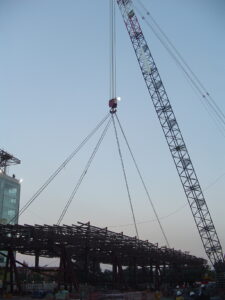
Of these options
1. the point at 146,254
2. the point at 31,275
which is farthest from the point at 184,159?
the point at 31,275

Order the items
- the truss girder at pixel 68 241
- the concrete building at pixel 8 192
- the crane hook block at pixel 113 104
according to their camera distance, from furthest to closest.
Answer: the concrete building at pixel 8 192 < the crane hook block at pixel 113 104 < the truss girder at pixel 68 241

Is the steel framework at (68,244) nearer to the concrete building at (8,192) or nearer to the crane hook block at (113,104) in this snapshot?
the crane hook block at (113,104)

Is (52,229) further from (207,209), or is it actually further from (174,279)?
(174,279)

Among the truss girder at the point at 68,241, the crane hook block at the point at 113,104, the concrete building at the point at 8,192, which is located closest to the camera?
the truss girder at the point at 68,241

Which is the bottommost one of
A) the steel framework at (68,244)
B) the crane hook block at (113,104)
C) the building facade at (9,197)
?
the steel framework at (68,244)

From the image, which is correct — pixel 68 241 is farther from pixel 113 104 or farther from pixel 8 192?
pixel 8 192

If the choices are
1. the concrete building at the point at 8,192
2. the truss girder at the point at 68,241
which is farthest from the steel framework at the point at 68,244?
the concrete building at the point at 8,192

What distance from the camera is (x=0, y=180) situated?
103312 mm

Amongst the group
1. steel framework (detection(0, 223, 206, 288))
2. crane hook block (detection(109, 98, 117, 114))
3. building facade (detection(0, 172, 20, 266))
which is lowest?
steel framework (detection(0, 223, 206, 288))

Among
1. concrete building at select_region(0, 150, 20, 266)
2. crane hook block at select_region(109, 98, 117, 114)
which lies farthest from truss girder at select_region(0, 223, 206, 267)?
concrete building at select_region(0, 150, 20, 266)

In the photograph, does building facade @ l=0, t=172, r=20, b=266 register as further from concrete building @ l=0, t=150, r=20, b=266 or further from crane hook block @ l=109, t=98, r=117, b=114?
crane hook block @ l=109, t=98, r=117, b=114

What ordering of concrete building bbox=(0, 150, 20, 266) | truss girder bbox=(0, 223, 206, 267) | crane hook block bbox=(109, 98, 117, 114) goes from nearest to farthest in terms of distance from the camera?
1. truss girder bbox=(0, 223, 206, 267)
2. crane hook block bbox=(109, 98, 117, 114)
3. concrete building bbox=(0, 150, 20, 266)

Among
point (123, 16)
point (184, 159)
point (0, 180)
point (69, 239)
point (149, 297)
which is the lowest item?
point (149, 297)

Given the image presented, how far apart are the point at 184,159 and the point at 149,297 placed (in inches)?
1018
